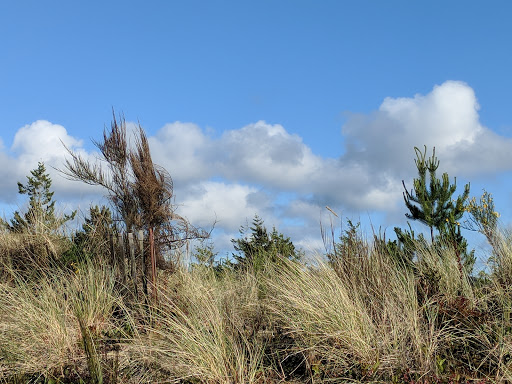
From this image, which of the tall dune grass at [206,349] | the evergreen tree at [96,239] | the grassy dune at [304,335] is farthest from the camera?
the evergreen tree at [96,239]

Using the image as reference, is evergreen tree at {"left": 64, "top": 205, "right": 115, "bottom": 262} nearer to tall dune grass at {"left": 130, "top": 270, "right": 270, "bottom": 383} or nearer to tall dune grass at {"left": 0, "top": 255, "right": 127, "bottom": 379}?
tall dune grass at {"left": 0, "top": 255, "right": 127, "bottom": 379}

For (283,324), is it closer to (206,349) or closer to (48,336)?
(206,349)

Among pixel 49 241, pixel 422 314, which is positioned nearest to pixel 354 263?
pixel 422 314

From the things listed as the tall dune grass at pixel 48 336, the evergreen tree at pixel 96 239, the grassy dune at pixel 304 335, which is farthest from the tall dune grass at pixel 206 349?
the evergreen tree at pixel 96 239

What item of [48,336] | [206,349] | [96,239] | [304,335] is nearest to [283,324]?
[304,335]

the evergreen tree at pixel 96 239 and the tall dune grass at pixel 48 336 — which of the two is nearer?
the tall dune grass at pixel 48 336

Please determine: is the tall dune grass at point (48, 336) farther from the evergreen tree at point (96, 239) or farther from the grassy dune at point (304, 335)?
the evergreen tree at point (96, 239)

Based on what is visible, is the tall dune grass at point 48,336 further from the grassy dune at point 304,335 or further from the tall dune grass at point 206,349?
the tall dune grass at point 206,349

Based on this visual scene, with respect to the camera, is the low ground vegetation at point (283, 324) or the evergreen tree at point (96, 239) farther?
the evergreen tree at point (96, 239)

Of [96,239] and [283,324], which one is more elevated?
[96,239]

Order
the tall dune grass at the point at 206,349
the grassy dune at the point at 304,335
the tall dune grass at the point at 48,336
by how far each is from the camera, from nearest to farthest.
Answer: the tall dune grass at the point at 206,349
the grassy dune at the point at 304,335
the tall dune grass at the point at 48,336

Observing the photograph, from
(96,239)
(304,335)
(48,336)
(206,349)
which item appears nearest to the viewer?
(206,349)

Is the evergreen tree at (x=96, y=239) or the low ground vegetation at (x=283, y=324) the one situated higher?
the evergreen tree at (x=96, y=239)

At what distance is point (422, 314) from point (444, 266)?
1310mm
